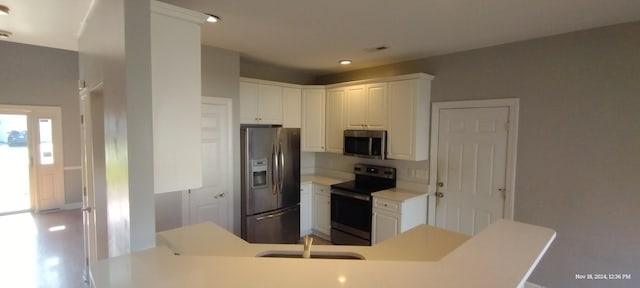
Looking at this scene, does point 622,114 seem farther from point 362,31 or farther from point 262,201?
point 262,201

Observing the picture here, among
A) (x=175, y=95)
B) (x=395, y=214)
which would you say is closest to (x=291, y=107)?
(x=395, y=214)

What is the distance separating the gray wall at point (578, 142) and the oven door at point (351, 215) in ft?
5.32

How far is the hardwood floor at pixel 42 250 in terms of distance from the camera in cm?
305

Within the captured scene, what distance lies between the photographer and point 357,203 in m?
3.81

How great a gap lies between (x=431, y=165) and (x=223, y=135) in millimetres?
2535

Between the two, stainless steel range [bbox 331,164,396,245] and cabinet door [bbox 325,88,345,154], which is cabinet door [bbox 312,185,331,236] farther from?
cabinet door [bbox 325,88,345,154]

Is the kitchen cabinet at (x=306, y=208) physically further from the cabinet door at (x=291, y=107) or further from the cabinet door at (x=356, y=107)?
the cabinet door at (x=356, y=107)

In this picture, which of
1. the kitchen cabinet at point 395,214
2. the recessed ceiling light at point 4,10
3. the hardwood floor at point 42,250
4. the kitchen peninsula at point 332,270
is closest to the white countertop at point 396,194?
the kitchen cabinet at point 395,214

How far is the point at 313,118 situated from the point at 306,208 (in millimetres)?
1362

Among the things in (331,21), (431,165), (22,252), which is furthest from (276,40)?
(22,252)

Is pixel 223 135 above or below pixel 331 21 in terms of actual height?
below

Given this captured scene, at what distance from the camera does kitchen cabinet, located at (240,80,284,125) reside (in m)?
3.78

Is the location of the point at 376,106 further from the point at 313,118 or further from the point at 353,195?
the point at 353,195

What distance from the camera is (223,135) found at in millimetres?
3363
